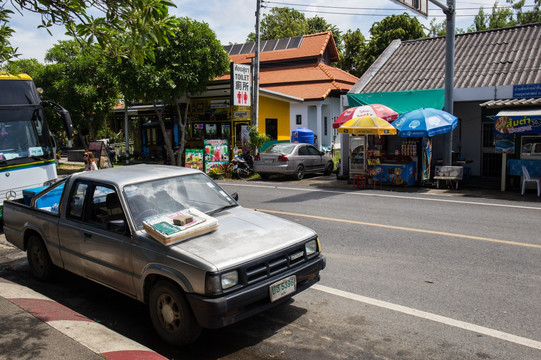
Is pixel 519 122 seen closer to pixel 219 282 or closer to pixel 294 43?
pixel 219 282

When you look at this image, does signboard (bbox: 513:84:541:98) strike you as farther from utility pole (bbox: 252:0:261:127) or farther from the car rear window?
utility pole (bbox: 252:0:261:127)

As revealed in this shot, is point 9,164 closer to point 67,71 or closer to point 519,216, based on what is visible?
point 519,216

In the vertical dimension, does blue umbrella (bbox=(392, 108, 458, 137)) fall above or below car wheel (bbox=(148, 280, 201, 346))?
above

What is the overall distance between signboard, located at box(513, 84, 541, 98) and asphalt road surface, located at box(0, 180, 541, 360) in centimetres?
686

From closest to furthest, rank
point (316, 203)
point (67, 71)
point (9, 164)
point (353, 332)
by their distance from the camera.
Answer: point (353, 332) < point (9, 164) < point (316, 203) < point (67, 71)

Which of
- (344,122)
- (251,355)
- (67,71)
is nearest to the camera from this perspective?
(251,355)

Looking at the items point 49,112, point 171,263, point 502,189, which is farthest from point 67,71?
point 171,263

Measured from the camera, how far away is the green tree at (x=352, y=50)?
1647 inches

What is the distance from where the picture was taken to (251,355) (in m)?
4.19

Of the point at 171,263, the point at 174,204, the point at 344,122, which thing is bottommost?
the point at 171,263

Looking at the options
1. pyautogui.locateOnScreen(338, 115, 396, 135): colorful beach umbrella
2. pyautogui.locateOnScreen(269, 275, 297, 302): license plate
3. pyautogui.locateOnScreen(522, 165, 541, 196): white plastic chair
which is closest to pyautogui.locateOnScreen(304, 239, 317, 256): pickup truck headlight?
pyautogui.locateOnScreen(269, 275, 297, 302): license plate

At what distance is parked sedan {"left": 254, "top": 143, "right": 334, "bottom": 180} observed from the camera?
17.7 meters

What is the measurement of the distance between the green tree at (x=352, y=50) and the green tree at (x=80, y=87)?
2427 cm

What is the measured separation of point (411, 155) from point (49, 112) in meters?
19.5
